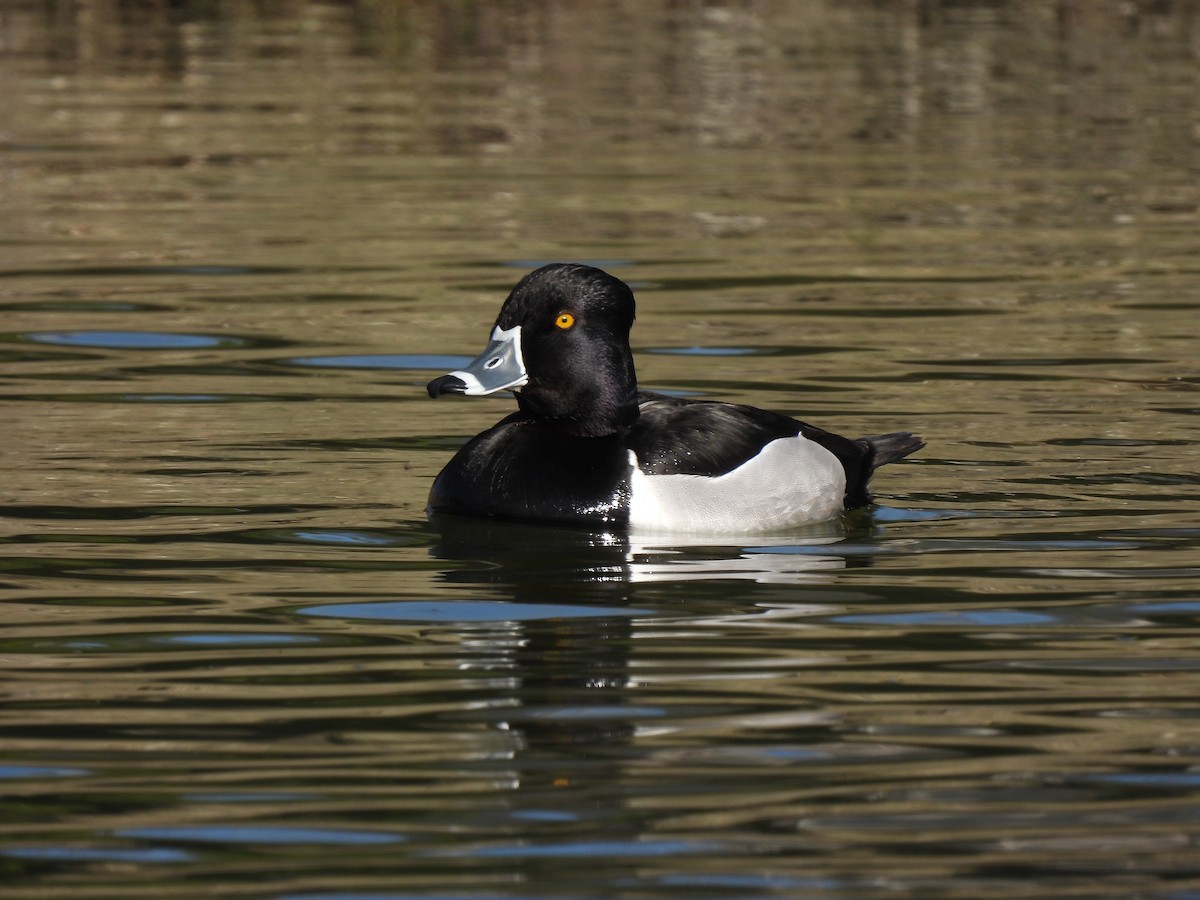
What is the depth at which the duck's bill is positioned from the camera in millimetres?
9128

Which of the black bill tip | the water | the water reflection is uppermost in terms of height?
the black bill tip

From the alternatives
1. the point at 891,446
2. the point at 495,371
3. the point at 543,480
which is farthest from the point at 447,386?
the point at 891,446

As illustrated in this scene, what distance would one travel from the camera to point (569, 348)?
30.7ft

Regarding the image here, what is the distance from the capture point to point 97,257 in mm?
16641

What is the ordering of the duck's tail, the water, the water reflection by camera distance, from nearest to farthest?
the water → the water reflection → the duck's tail

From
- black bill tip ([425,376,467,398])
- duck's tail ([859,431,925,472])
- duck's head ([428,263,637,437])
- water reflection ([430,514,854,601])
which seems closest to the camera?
water reflection ([430,514,854,601])

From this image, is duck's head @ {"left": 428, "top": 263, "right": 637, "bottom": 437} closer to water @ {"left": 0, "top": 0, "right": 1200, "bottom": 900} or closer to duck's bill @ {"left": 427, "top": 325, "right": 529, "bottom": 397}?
duck's bill @ {"left": 427, "top": 325, "right": 529, "bottom": 397}

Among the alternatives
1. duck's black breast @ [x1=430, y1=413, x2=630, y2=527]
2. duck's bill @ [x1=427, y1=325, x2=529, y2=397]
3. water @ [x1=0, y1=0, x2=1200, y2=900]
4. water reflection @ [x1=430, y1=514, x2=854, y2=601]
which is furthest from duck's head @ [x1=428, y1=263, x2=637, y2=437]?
water @ [x1=0, y1=0, x2=1200, y2=900]

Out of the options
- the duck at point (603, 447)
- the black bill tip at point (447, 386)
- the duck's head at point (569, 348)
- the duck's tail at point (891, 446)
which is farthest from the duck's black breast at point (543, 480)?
the duck's tail at point (891, 446)

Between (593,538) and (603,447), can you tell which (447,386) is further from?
→ (593,538)

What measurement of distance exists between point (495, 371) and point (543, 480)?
49 cm

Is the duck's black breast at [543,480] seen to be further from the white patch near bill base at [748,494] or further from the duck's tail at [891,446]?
the duck's tail at [891,446]

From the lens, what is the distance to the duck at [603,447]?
358 inches

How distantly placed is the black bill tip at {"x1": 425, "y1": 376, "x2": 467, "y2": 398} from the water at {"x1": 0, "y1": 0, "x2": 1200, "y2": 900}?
56 centimetres
